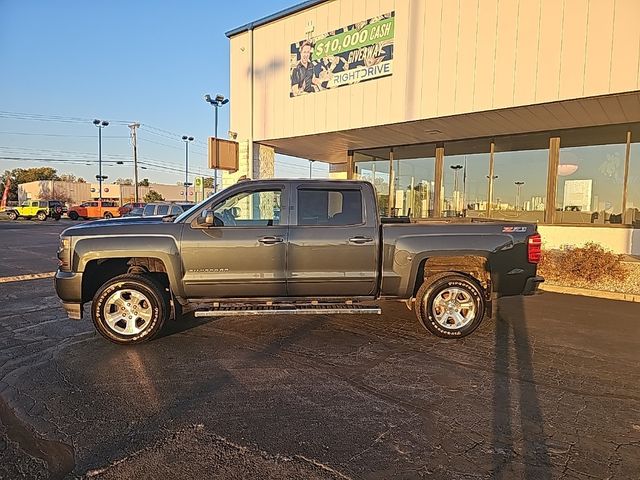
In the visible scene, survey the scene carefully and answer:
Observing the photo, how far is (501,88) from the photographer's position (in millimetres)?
10227

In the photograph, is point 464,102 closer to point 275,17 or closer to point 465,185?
point 465,185

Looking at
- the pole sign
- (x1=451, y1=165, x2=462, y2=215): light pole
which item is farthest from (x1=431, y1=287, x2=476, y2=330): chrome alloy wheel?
(x1=451, y1=165, x2=462, y2=215): light pole

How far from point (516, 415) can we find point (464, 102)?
8878 millimetres

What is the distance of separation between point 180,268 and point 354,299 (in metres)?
2.21

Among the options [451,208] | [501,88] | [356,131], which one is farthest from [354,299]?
[451,208]

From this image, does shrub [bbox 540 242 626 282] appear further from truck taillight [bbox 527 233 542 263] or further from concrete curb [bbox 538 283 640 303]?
truck taillight [bbox 527 233 542 263]

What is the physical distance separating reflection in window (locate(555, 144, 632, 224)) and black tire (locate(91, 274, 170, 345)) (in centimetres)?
1207

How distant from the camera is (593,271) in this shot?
8.82 m

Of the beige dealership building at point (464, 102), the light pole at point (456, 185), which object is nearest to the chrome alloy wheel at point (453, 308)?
the beige dealership building at point (464, 102)

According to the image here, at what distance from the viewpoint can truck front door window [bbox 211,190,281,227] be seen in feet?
18.2

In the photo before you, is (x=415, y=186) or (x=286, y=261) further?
(x=415, y=186)

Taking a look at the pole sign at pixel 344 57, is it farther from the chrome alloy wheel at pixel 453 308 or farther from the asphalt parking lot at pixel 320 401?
the asphalt parking lot at pixel 320 401

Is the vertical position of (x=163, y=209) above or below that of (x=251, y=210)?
below

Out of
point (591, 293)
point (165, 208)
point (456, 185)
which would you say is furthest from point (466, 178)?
point (165, 208)
